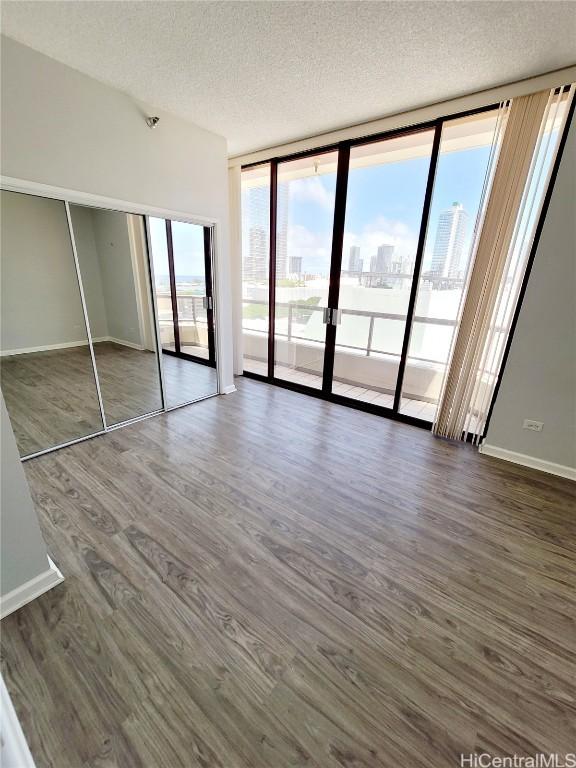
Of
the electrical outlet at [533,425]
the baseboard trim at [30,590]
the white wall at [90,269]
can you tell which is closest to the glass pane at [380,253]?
the electrical outlet at [533,425]

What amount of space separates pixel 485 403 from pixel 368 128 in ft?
9.26

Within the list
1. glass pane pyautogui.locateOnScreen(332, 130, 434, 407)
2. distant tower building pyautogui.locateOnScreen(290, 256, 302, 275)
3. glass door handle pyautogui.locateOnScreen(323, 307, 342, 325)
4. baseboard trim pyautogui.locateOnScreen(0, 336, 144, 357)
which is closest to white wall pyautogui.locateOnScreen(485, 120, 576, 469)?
glass pane pyautogui.locateOnScreen(332, 130, 434, 407)

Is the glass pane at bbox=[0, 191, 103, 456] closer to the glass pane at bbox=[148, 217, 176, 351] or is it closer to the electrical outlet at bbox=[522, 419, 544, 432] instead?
the glass pane at bbox=[148, 217, 176, 351]

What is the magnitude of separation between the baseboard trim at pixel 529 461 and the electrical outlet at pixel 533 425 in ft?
0.81

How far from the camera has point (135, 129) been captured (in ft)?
8.91

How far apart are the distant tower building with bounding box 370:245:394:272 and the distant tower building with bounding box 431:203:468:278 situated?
47 cm

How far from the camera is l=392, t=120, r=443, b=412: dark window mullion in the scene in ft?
9.07

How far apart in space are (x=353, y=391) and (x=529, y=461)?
1944 mm

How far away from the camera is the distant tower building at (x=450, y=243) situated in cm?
285

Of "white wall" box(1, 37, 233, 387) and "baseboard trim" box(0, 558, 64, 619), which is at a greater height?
"white wall" box(1, 37, 233, 387)

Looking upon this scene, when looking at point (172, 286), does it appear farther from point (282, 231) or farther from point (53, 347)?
point (282, 231)

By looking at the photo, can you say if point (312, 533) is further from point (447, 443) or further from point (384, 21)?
point (384, 21)

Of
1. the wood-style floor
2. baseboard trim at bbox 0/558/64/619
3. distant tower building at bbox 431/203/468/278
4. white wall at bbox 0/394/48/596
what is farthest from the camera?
distant tower building at bbox 431/203/468/278

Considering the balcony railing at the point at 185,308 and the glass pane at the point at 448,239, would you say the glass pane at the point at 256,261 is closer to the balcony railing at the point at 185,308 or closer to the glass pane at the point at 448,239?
the balcony railing at the point at 185,308
